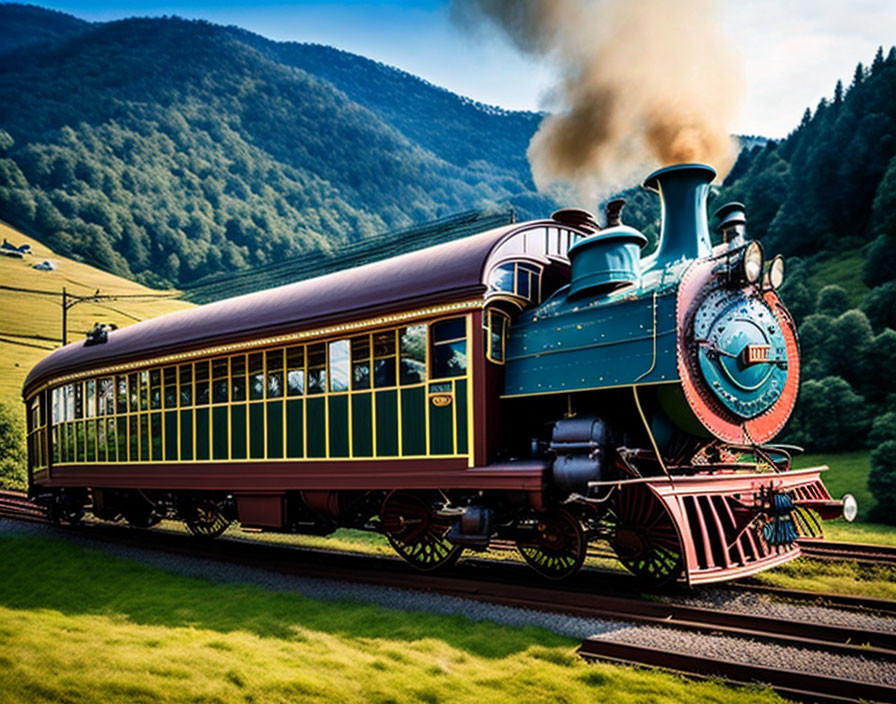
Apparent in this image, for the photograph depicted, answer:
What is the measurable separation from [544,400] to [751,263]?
2.88 metres

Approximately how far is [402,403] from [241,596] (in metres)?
2.89

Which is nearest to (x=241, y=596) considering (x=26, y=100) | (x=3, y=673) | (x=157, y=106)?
(x=3, y=673)

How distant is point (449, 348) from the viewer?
29.0 ft

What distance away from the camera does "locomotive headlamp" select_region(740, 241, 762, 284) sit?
323 inches

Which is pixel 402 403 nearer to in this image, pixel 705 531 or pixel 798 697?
pixel 705 531

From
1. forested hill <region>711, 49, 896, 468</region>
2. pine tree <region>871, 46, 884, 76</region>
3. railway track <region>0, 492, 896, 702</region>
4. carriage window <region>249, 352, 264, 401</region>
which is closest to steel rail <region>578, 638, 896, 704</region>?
railway track <region>0, 492, 896, 702</region>

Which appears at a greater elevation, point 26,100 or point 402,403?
point 26,100

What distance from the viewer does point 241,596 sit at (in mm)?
8383

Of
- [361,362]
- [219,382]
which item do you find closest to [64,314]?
[219,382]

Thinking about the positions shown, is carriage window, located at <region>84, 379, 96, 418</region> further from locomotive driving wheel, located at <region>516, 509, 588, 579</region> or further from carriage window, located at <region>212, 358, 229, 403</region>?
locomotive driving wheel, located at <region>516, 509, 588, 579</region>

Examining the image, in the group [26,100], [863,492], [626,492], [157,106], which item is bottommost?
[863,492]

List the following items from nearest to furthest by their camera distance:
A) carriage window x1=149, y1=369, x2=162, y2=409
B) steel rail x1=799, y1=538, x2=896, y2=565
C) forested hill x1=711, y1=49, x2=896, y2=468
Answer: steel rail x1=799, y1=538, x2=896, y2=565
carriage window x1=149, y1=369, x2=162, y2=409
forested hill x1=711, y1=49, x2=896, y2=468

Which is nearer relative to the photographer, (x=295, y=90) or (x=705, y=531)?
(x=705, y=531)

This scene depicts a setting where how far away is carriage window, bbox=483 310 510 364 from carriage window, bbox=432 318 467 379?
10.6 inches
